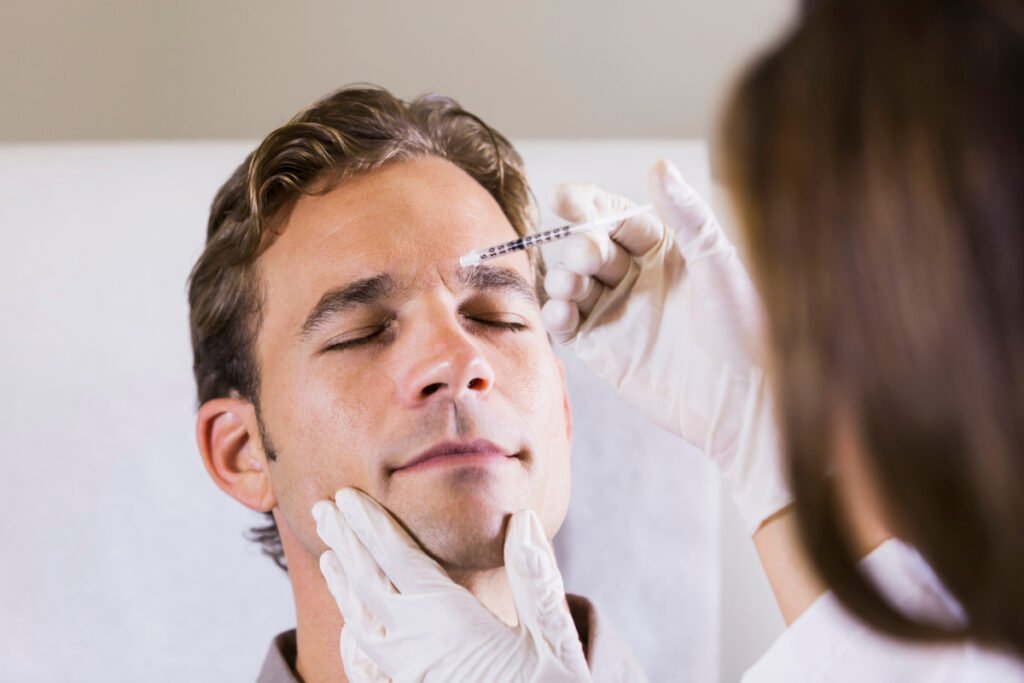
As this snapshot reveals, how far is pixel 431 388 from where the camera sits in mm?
1139

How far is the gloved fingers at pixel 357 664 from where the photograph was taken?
1.13m

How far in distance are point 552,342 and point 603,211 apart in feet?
0.72

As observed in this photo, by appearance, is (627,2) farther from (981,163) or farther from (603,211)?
(981,163)

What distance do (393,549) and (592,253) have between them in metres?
0.42

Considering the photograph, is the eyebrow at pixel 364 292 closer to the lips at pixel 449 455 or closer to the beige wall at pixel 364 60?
the lips at pixel 449 455

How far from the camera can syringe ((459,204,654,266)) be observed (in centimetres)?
113

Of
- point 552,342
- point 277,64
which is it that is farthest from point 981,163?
point 277,64

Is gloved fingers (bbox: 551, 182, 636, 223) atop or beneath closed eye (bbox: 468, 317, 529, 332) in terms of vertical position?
atop

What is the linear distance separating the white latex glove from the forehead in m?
0.30

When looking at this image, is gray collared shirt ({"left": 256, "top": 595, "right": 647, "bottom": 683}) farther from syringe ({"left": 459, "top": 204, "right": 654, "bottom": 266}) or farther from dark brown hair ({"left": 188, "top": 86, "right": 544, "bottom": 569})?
syringe ({"left": 459, "top": 204, "right": 654, "bottom": 266})

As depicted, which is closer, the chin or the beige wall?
the chin

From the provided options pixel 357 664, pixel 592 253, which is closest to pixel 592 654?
pixel 357 664

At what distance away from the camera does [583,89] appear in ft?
5.53

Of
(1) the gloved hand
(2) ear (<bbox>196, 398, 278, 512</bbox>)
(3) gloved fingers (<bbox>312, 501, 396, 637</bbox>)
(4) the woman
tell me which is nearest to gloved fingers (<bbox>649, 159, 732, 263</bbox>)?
(1) the gloved hand
